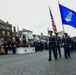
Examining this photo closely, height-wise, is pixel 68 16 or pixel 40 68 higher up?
pixel 68 16

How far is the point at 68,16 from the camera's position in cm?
1766

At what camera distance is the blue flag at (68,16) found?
17188mm

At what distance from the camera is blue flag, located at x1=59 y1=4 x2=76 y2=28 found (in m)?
17.2

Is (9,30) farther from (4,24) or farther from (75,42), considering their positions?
(75,42)

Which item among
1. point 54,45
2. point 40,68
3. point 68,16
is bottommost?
point 40,68

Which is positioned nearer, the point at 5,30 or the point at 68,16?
the point at 68,16

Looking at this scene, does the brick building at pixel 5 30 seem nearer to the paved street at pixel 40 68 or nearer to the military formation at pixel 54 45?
the military formation at pixel 54 45

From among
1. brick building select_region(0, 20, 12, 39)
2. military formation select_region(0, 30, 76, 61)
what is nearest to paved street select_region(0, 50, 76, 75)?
military formation select_region(0, 30, 76, 61)

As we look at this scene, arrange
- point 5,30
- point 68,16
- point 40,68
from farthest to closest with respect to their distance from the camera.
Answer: point 5,30, point 68,16, point 40,68

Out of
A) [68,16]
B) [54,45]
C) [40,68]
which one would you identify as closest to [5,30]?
[68,16]

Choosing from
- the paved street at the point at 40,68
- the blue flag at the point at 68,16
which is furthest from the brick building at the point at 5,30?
the paved street at the point at 40,68

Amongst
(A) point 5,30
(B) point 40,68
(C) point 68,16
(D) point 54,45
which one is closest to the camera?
(B) point 40,68

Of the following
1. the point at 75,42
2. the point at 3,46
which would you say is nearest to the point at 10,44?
the point at 3,46

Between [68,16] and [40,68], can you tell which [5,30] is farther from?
[40,68]
